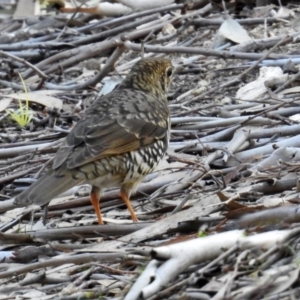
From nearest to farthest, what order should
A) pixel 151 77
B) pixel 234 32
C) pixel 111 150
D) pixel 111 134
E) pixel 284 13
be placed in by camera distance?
pixel 111 150, pixel 111 134, pixel 151 77, pixel 234 32, pixel 284 13

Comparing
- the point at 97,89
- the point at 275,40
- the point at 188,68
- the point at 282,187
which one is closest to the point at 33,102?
the point at 97,89

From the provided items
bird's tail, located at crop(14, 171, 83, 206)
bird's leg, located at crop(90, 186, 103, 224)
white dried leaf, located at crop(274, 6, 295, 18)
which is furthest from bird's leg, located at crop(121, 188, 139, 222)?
white dried leaf, located at crop(274, 6, 295, 18)

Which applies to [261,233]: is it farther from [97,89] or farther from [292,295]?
[97,89]

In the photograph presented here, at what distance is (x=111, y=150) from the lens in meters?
6.02

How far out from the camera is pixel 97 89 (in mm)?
9016

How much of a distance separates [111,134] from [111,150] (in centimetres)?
14

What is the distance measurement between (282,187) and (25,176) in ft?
7.06

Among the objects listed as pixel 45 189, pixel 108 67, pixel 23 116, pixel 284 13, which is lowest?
pixel 23 116

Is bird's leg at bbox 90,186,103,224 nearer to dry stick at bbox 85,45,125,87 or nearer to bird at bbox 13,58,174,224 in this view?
bird at bbox 13,58,174,224

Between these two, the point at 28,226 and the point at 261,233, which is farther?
the point at 28,226

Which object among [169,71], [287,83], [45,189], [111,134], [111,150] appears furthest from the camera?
[287,83]

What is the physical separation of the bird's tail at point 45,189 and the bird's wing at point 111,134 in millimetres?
89

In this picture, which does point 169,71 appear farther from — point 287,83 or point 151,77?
point 287,83

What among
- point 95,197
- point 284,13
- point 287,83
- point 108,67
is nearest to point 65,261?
point 95,197
